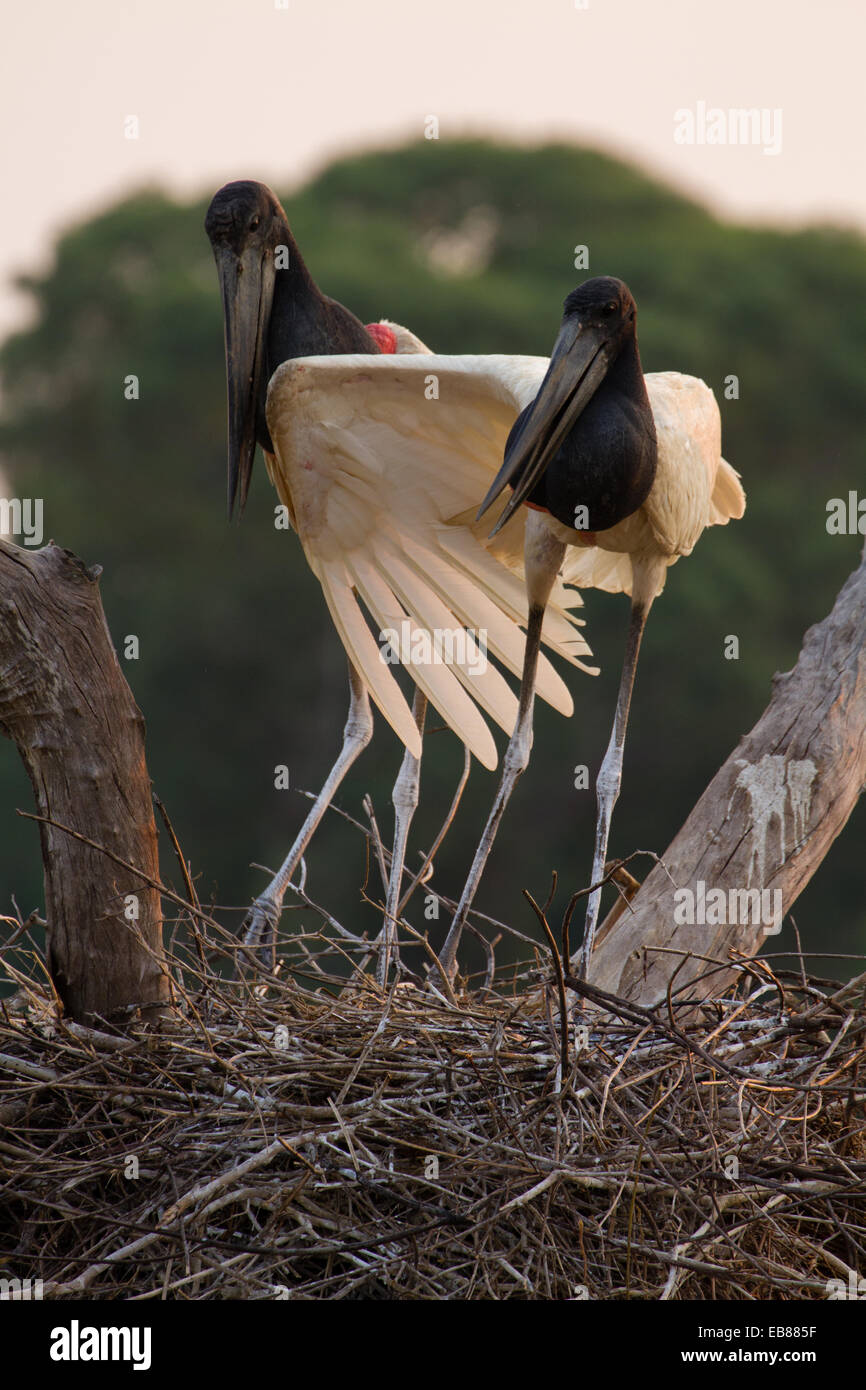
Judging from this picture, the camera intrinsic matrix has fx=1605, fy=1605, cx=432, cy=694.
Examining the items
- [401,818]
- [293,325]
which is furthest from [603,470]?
[401,818]

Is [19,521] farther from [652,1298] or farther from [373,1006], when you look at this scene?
[652,1298]

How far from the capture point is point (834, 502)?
4.44 meters

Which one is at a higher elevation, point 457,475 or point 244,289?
point 244,289

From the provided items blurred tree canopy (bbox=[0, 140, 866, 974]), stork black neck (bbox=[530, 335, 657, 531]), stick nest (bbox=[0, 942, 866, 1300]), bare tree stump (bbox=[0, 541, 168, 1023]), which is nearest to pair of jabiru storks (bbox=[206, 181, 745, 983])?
stork black neck (bbox=[530, 335, 657, 531])

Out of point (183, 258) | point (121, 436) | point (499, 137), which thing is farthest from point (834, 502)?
point (499, 137)

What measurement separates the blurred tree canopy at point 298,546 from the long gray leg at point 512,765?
705 cm

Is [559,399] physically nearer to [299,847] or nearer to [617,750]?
[617,750]

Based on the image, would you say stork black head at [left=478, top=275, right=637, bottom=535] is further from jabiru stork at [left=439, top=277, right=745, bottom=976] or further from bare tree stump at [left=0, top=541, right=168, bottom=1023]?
bare tree stump at [left=0, top=541, right=168, bottom=1023]

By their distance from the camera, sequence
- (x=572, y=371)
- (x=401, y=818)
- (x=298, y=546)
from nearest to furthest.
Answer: (x=572, y=371) < (x=401, y=818) < (x=298, y=546)

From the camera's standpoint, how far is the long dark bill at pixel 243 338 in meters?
3.89

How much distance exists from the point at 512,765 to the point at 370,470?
31.6 inches

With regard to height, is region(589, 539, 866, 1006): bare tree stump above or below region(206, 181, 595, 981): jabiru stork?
below

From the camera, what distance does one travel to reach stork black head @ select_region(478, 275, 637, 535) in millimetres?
3424

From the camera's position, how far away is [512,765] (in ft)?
13.0
